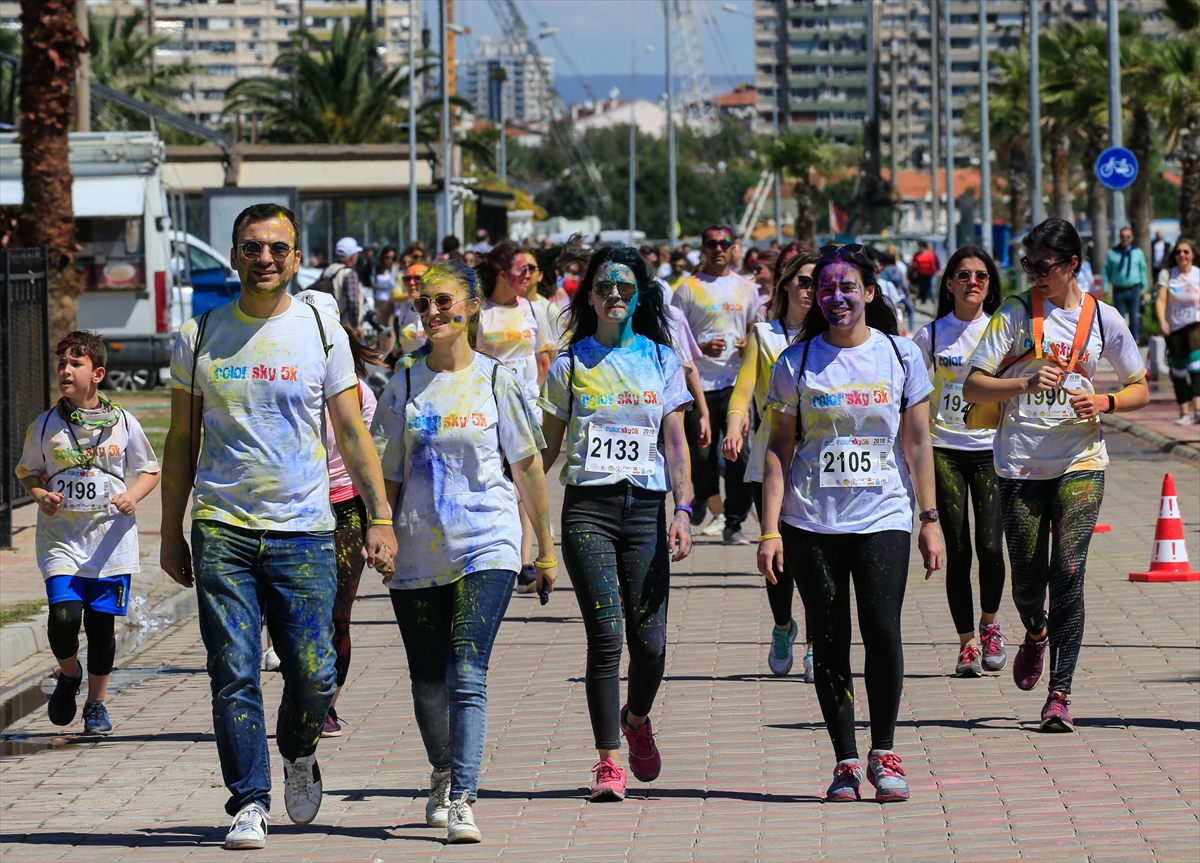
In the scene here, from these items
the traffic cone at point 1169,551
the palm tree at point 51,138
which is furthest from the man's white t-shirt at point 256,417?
the palm tree at point 51,138

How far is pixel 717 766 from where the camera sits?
7160 millimetres

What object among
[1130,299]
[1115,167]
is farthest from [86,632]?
[1130,299]

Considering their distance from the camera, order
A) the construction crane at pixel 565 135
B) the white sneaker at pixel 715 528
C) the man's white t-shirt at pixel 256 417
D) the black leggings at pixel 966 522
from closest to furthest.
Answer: the man's white t-shirt at pixel 256 417 → the black leggings at pixel 966 522 → the white sneaker at pixel 715 528 → the construction crane at pixel 565 135

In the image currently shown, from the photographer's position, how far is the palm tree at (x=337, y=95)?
5684cm

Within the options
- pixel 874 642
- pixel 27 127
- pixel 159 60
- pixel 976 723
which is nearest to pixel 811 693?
pixel 976 723

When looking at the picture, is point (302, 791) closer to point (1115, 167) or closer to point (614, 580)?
point (614, 580)

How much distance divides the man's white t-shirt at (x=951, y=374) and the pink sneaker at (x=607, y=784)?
9.13 feet

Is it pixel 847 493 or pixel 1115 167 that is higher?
pixel 1115 167

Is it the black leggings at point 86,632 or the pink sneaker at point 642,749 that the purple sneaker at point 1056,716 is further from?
the black leggings at point 86,632

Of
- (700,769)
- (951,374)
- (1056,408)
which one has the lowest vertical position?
(700,769)

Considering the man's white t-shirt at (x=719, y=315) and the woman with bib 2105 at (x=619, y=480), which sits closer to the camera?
the woman with bib 2105 at (x=619, y=480)

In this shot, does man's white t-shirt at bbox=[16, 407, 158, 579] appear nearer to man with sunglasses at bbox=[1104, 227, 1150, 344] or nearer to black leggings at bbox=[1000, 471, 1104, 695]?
black leggings at bbox=[1000, 471, 1104, 695]

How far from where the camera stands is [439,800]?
6.19 m

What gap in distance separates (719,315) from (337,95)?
4719 cm
